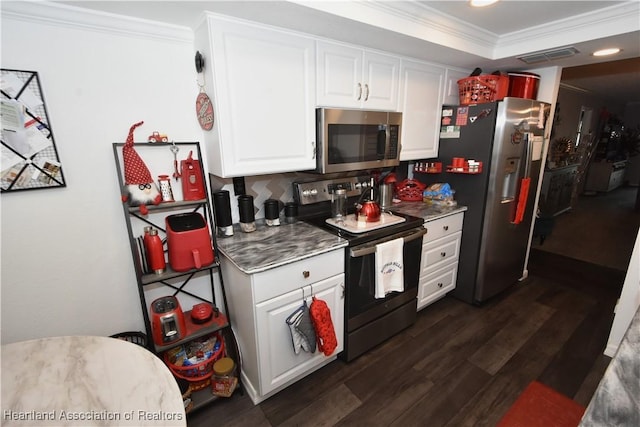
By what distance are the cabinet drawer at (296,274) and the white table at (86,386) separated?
60 centimetres

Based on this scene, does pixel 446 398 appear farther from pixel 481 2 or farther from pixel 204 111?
pixel 481 2

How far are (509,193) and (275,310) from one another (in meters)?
2.18

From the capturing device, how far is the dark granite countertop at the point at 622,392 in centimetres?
71

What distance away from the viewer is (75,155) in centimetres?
144

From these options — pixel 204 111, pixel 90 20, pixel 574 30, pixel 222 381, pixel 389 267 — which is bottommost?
pixel 222 381

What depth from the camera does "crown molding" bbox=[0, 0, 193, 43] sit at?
1227 mm

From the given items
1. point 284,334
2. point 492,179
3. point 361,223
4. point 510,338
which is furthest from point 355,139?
point 510,338

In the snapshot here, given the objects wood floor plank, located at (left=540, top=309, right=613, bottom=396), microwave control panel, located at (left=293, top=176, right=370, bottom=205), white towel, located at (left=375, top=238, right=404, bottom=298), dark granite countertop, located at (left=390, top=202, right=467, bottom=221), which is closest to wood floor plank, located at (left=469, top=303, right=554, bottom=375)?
wood floor plank, located at (left=540, top=309, right=613, bottom=396)

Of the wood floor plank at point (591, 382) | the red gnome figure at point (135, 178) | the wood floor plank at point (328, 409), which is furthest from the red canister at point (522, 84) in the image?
the red gnome figure at point (135, 178)

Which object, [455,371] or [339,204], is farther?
[339,204]

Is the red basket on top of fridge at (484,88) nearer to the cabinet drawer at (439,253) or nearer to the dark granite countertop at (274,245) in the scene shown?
the cabinet drawer at (439,253)

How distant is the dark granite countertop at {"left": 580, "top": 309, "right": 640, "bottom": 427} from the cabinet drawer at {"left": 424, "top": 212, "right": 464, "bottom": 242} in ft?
4.86

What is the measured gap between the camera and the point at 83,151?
1.46 m

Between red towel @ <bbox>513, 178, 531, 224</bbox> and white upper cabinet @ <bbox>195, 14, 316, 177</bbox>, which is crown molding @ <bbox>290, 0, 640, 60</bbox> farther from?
red towel @ <bbox>513, 178, 531, 224</bbox>
